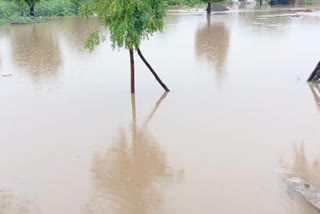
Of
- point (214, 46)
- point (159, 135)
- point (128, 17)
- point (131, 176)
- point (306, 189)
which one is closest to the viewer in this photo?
point (306, 189)

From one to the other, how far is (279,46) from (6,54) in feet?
47.3

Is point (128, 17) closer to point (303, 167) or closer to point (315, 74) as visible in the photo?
point (303, 167)

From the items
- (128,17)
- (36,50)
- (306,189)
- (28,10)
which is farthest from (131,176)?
(28,10)

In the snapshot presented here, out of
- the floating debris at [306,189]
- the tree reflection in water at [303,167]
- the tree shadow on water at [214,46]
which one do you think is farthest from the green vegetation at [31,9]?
the floating debris at [306,189]

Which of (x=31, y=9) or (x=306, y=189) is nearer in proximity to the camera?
(x=306, y=189)

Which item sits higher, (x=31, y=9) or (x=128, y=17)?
(x=31, y=9)

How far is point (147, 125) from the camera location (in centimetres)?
1034

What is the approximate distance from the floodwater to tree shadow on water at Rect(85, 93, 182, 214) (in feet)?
0.07

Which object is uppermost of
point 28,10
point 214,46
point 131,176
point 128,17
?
point 28,10

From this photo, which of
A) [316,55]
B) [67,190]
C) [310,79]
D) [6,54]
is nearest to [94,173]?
[67,190]

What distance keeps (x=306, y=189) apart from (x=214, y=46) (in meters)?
16.2

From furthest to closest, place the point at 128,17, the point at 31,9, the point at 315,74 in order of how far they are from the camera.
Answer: the point at 31,9, the point at 315,74, the point at 128,17

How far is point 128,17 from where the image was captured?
1130 cm

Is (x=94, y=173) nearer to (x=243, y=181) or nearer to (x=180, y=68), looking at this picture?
(x=243, y=181)
